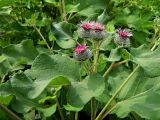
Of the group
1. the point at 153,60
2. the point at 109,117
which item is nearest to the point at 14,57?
the point at 109,117

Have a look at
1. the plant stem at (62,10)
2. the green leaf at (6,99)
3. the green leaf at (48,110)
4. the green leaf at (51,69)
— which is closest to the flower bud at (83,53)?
the green leaf at (51,69)

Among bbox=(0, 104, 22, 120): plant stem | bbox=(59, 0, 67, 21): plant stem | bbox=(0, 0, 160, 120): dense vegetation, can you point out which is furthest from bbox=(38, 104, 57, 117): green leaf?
bbox=(59, 0, 67, 21): plant stem

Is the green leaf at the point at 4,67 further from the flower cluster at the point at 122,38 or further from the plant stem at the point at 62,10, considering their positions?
the plant stem at the point at 62,10

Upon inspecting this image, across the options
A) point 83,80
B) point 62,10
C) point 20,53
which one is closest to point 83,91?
point 83,80

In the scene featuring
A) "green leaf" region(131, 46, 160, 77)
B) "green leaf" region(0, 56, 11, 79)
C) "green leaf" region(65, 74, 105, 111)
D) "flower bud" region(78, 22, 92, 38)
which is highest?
"flower bud" region(78, 22, 92, 38)

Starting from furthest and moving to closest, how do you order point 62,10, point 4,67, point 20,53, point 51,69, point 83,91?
1. point 62,10
2. point 20,53
3. point 4,67
4. point 51,69
5. point 83,91

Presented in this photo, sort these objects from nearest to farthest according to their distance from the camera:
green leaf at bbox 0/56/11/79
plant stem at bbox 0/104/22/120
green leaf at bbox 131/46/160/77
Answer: green leaf at bbox 131/46/160/77 < plant stem at bbox 0/104/22/120 < green leaf at bbox 0/56/11/79

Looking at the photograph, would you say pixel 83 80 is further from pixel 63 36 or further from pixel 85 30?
pixel 63 36

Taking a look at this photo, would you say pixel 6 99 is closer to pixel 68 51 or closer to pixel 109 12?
pixel 68 51

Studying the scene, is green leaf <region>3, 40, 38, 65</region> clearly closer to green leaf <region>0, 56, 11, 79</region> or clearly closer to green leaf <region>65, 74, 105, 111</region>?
green leaf <region>0, 56, 11, 79</region>
